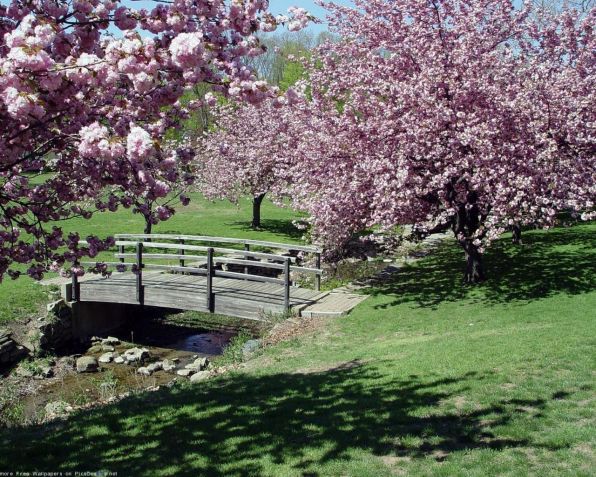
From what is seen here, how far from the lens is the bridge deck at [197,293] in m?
15.2

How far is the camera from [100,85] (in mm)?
5016

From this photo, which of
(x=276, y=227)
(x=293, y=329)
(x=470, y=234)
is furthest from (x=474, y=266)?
(x=276, y=227)

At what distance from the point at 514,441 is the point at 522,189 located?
8333 mm

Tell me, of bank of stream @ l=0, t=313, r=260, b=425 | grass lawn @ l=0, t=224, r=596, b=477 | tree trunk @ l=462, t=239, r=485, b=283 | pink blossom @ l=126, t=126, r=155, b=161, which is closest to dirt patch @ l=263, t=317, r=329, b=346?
grass lawn @ l=0, t=224, r=596, b=477

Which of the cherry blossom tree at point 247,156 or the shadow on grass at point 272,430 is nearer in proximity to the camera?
the shadow on grass at point 272,430

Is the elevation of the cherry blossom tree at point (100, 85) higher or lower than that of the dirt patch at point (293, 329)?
higher

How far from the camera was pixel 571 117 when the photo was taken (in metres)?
13.9

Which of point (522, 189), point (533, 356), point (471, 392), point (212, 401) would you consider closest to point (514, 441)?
point (471, 392)

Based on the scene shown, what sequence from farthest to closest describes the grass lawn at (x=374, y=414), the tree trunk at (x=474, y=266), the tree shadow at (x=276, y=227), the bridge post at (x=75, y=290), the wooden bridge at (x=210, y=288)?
1. the tree shadow at (x=276, y=227)
2. the bridge post at (x=75, y=290)
3. the tree trunk at (x=474, y=266)
4. the wooden bridge at (x=210, y=288)
5. the grass lawn at (x=374, y=414)

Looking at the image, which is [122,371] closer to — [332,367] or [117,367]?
[117,367]

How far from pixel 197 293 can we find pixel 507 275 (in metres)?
8.64

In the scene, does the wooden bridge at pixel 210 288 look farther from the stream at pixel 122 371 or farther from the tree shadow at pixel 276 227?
the tree shadow at pixel 276 227

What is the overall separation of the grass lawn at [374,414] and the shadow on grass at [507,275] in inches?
82.5

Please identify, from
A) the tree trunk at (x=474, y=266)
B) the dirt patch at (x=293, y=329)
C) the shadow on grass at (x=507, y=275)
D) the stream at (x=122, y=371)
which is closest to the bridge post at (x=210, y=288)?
the stream at (x=122, y=371)
